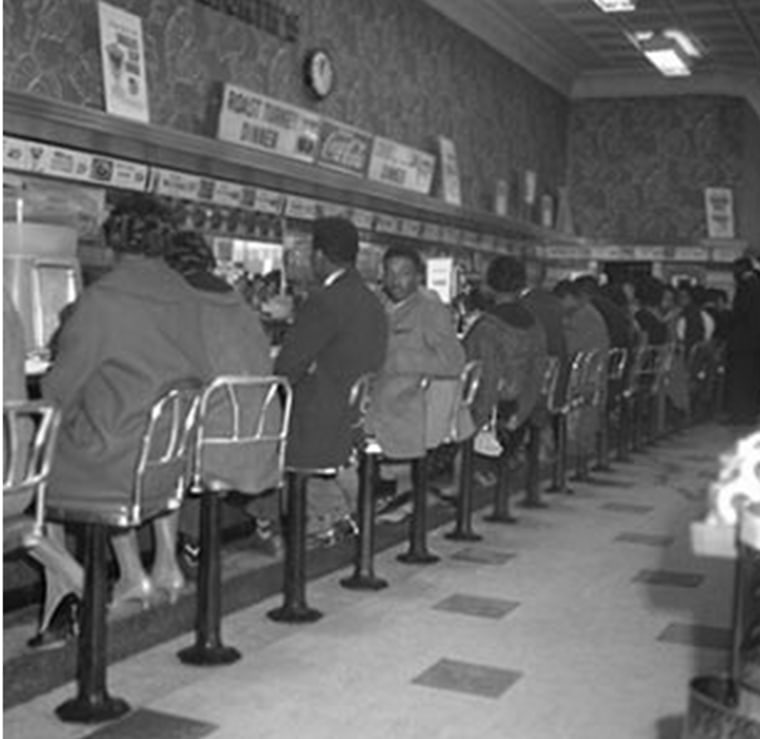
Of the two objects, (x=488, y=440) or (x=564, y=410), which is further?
(x=564, y=410)

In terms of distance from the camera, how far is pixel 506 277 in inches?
243

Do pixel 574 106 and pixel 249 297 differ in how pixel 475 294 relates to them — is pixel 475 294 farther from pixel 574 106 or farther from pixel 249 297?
pixel 574 106

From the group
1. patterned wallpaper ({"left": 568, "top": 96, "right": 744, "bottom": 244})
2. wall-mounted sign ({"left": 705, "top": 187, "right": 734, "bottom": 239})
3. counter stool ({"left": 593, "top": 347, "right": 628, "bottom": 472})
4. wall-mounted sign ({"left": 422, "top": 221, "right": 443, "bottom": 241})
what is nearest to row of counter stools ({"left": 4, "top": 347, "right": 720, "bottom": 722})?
counter stool ({"left": 593, "top": 347, "right": 628, "bottom": 472})

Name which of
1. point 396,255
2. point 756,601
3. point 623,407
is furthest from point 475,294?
point 756,601

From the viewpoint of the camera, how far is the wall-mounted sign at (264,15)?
24.1 feet

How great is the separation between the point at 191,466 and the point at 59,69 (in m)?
3.34

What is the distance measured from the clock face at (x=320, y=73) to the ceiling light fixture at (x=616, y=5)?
283cm

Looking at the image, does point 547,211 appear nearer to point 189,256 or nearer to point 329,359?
point 329,359

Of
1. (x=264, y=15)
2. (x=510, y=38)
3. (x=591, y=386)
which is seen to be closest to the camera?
(x=591, y=386)

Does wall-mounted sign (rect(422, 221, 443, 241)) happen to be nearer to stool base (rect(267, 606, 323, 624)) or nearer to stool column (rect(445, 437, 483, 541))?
stool column (rect(445, 437, 483, 541))

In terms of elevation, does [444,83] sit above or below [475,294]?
above

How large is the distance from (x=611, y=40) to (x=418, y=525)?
8270 millimetres

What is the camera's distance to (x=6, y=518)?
99.3 inches

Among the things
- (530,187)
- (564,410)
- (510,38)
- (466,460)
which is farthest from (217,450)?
(530,187)
